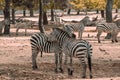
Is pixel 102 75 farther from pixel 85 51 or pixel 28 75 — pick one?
pixel 28 75

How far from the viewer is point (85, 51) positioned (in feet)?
45.2

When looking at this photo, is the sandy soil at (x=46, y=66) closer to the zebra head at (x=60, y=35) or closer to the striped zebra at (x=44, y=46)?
the striped zebra at (x=44, y=46)

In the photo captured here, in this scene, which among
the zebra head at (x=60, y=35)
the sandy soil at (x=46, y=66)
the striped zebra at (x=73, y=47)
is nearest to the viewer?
the striped zebra at (x=73, y=47)

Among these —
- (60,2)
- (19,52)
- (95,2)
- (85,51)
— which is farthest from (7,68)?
(95,2)

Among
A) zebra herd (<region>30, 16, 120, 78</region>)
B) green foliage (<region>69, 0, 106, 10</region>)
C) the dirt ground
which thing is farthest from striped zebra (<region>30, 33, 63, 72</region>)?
green foliage (<region>69, 0, 106, 10</region>)

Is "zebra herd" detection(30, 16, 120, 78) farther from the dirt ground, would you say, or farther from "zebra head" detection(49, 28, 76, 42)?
the dirt ground

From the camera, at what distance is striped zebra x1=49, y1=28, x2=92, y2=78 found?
1378 cm

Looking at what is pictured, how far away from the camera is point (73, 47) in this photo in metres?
14.1

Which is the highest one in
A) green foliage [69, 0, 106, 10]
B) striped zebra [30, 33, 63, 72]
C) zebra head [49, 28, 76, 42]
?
zebra head [49, 28, 76, 42]

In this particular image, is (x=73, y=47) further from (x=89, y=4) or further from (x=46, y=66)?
(x=89, y=4)

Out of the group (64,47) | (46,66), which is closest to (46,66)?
(46,66)

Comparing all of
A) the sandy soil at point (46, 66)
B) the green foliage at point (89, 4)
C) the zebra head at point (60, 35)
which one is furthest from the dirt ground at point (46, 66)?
the green foliage at point (89, 4)

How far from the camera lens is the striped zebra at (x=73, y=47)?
1378 centimetres

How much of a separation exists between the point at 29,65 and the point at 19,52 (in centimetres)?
526
